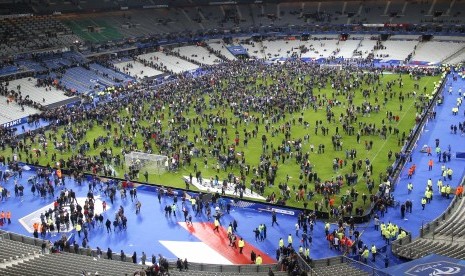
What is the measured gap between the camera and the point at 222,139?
40.0 metres

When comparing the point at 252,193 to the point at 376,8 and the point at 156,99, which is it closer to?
the point at 156,99

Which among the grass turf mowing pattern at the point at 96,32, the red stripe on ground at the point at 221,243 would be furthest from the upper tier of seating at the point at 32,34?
the red stripe on ground at the point at 221,243

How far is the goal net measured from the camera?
34.8 m

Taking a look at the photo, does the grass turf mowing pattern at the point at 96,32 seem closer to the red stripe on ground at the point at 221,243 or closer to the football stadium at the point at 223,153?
the football stadium at the point at 223,153

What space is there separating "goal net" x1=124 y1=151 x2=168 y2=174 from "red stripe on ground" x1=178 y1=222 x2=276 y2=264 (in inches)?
330

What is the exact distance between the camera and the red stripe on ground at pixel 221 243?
23.6m

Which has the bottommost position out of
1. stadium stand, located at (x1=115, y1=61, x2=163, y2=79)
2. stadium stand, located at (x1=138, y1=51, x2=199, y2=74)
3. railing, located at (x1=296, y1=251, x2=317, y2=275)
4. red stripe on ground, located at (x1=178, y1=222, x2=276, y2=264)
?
railing, located at (x1=296, y1=251, x2=317, y2=275)

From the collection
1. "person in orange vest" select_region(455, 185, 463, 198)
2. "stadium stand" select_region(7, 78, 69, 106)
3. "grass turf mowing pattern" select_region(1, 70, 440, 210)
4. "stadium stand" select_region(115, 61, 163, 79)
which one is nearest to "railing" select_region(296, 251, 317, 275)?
"grass turf mowing pattern" select_region(1, 70, 440, 210)

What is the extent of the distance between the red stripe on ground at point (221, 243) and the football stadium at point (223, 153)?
104 millimetres

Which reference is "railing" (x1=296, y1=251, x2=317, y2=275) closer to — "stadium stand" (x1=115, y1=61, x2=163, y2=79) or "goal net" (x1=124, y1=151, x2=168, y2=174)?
"goal net" (x1=124, y1=151, x2=168, y2=174)

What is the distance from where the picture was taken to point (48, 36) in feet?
238

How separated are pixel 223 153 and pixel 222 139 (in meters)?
2.27

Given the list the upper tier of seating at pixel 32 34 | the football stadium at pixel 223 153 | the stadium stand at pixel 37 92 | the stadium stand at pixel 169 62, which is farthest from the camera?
the stadium stand at pixel 169 62

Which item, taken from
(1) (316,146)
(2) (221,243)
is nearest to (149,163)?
(2) (221,243)
